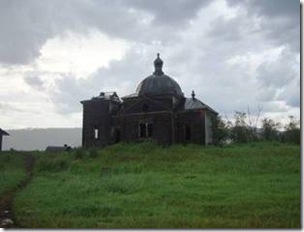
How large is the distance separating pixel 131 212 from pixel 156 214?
0.60 metres

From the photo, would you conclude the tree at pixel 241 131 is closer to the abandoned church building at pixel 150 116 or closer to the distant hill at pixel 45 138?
the abandoned church building at pixel 150 116

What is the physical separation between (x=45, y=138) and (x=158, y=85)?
28.2 metres

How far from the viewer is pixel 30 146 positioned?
1987 inches

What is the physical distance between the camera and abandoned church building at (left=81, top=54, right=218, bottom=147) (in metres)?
28.4

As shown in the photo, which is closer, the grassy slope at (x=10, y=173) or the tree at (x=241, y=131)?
the grassy slope at (x=10, y=173)

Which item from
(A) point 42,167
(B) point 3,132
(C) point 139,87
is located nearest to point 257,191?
(A) point 42,167

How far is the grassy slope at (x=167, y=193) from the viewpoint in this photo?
9211mm

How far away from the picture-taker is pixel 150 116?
93.5 feet

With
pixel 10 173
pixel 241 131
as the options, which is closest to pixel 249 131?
pixel 241 131

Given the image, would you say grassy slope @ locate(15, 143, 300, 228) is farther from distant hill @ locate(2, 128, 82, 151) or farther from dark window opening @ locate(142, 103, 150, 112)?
distant hill @ locate(2, 128, 82, 151)

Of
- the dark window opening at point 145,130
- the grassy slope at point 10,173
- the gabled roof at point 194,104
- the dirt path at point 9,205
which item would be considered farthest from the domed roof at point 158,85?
the dirt path at point 9,205

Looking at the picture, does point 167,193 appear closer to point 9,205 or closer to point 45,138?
point 9,205

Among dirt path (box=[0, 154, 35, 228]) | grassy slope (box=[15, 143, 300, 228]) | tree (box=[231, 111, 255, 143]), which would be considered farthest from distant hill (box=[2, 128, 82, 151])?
dirt path (box=[0, 154, 35, 228])

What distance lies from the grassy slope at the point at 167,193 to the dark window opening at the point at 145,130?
7.67m
